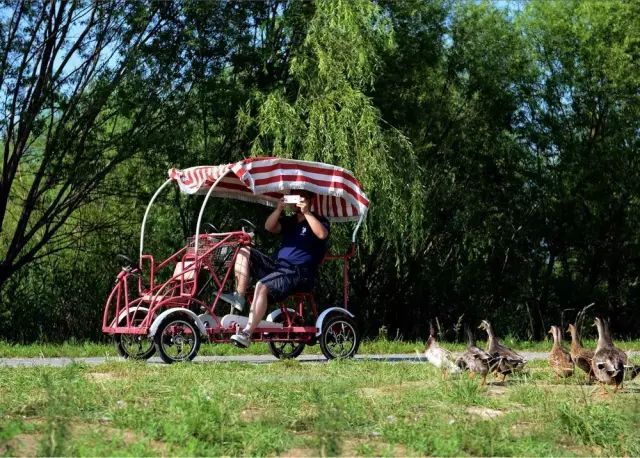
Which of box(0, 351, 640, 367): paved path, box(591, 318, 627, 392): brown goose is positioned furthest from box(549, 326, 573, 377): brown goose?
box(0, 351, 640, 367): paved path

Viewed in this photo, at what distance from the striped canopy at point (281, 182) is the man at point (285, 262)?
0.93 feet

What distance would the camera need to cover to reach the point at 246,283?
488 inches

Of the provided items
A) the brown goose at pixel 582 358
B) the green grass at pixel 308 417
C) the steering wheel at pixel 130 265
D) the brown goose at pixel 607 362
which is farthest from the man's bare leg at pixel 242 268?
the brown goose at pixel 607 362

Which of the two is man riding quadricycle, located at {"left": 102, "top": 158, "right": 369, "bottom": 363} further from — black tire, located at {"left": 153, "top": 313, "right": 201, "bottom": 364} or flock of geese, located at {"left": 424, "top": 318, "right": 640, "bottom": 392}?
flock of geese, located at {"left": 424, "top": 318, "right": 640, "bottom": 392}

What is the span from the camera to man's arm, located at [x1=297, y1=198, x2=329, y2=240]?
39.7ft

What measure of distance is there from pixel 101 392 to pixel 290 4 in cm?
1458

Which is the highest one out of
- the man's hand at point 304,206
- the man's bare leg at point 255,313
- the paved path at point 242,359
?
the man's hand at point 304,206

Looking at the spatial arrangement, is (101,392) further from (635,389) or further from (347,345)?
(347,345)

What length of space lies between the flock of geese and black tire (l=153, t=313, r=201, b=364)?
3.34 metres

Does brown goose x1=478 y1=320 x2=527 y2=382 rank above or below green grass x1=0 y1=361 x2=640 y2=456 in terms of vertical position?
above

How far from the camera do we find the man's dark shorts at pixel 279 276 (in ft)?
39.6

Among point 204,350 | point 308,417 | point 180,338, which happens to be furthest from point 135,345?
point 308,417

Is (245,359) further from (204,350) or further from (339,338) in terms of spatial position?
(339,338)

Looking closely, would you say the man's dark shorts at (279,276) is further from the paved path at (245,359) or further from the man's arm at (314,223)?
the paved path at (245,359)
